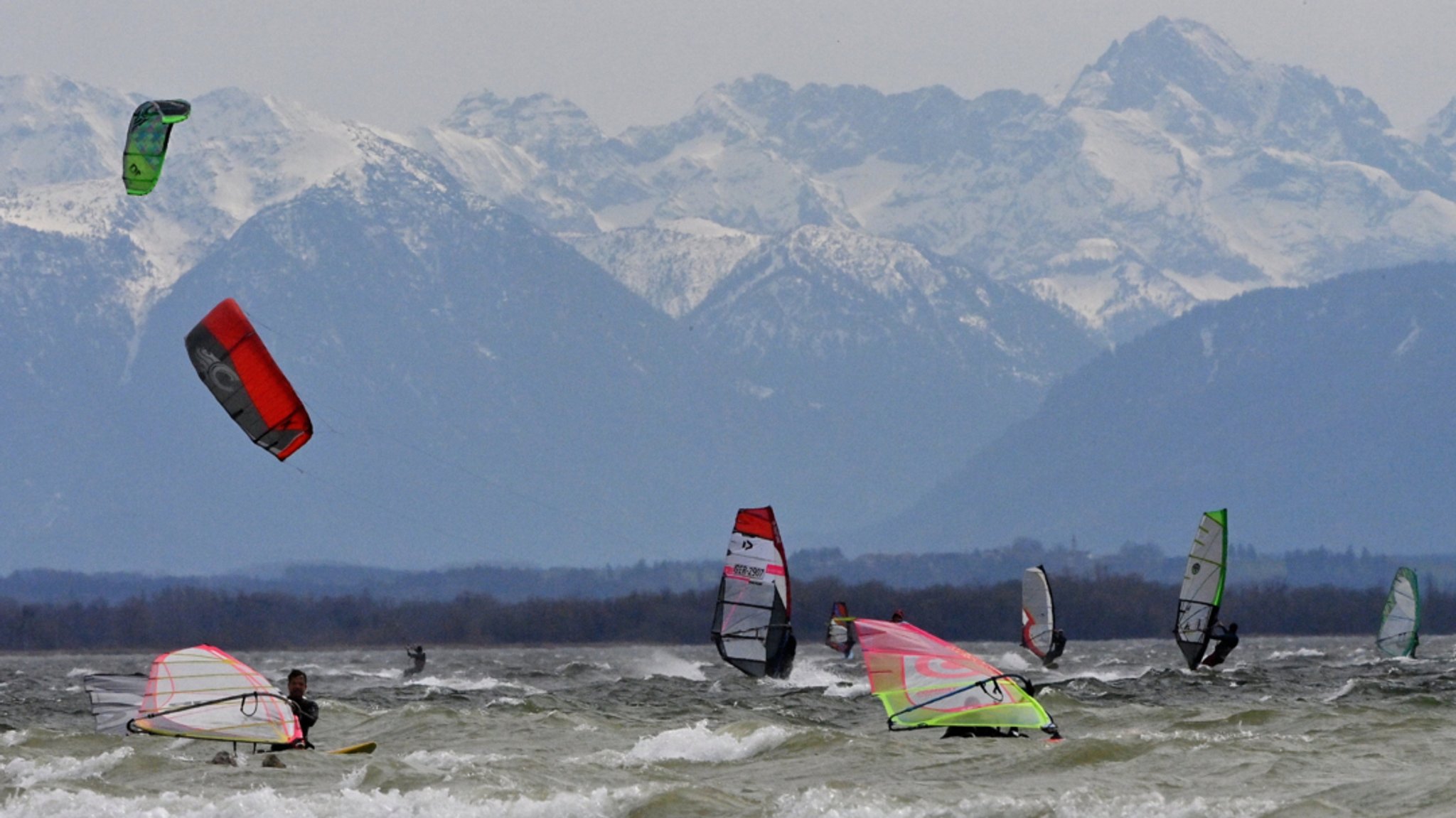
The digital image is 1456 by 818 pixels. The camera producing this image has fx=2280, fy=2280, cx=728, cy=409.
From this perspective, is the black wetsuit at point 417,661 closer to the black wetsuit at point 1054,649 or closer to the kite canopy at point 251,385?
the black wetsuit at point 1054,649

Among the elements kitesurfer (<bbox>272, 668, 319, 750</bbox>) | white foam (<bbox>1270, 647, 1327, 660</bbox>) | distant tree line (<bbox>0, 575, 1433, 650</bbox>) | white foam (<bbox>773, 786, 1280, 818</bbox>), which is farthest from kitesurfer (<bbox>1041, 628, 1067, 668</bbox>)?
distant tree line (<bbox>0, 575, 1433, 650</bbox>)

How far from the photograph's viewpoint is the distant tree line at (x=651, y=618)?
170 m

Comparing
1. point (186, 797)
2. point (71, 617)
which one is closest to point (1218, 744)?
point (186, 797)

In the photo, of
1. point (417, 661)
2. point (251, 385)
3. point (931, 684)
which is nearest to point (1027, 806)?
point (931, 684)

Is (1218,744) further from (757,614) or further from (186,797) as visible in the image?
(757,614)

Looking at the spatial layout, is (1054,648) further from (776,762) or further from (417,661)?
(776,762)

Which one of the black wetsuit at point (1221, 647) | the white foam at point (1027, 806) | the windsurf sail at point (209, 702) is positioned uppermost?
the black wetsuit at point (1221, 647)

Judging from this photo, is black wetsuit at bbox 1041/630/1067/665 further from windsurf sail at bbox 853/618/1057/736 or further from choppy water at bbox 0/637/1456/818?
windsurf sail at bbox 853/618/1057/736

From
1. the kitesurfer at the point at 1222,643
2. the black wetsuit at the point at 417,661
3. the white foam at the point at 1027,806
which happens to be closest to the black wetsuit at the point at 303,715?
the white foam at the point at 1027,806

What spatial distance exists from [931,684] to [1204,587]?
3289 centimetres

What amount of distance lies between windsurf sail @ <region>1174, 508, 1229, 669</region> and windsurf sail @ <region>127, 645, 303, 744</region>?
35.0 meters

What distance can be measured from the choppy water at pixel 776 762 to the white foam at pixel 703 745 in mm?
64

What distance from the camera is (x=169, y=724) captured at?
31.3 meters

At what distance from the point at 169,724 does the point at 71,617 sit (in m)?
167
